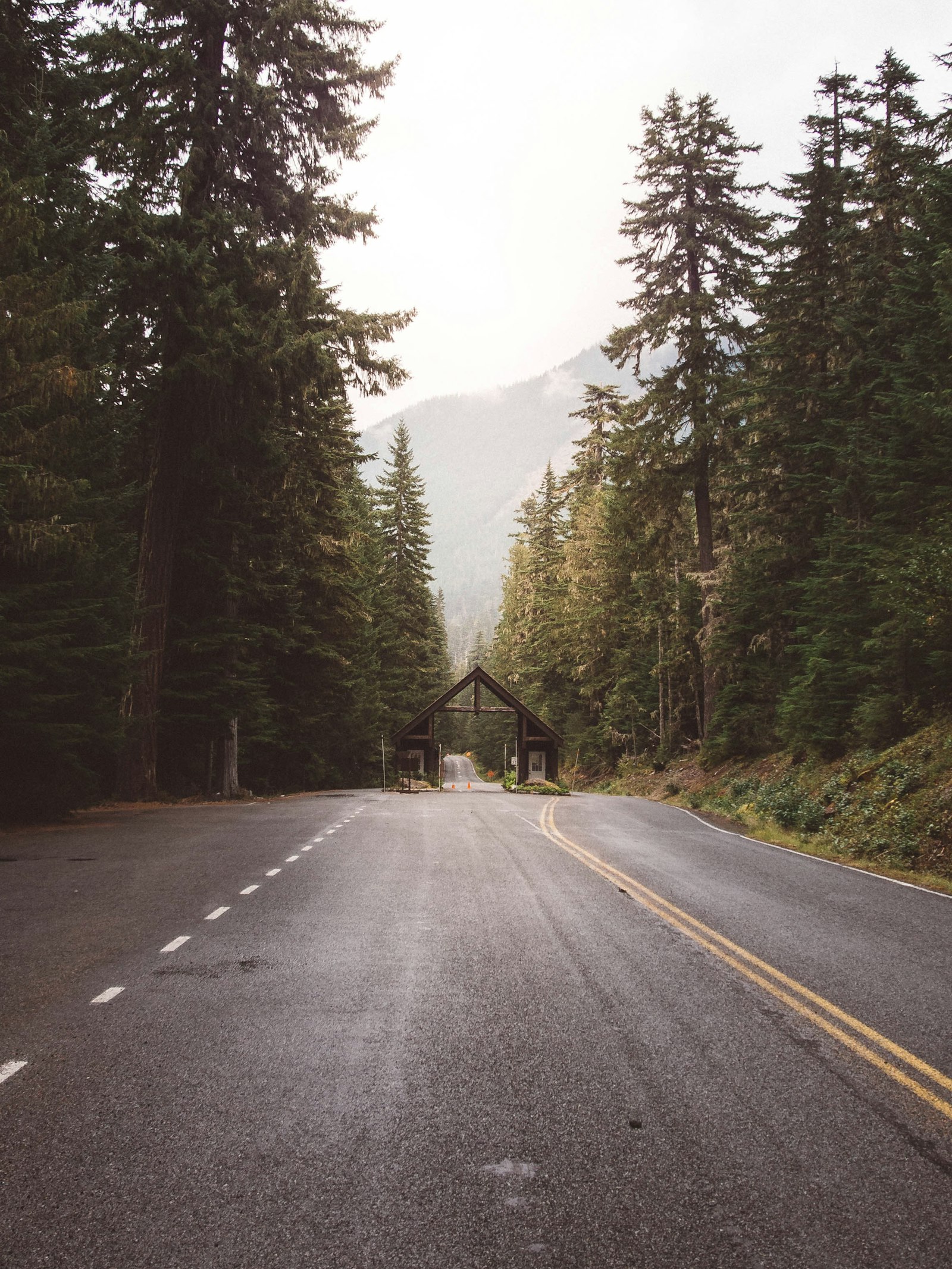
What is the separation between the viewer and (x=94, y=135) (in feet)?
53.3

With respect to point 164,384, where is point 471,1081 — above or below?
below

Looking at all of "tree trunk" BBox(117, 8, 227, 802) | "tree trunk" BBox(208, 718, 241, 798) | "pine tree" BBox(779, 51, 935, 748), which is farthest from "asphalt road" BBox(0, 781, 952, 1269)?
"tree trunk" BBox(208, 718, 241, 798)

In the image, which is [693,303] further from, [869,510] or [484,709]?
[484,709]

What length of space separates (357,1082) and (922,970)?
4.40 metres

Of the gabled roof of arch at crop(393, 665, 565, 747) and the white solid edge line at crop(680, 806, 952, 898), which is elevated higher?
the gabled roof of arch at crop(393, 665, 565, 747)

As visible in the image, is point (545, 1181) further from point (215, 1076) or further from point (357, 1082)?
point (215, 1076)

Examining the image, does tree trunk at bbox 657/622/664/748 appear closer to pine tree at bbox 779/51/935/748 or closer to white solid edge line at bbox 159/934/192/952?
pine tree at bbox 779/51/935/748

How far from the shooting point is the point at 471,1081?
3.88 meters

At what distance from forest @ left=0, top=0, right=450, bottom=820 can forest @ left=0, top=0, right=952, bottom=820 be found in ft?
0.26

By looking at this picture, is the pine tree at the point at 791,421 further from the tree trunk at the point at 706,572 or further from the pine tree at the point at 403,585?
the pine tree at the point at 403,585

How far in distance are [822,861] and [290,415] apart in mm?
17120

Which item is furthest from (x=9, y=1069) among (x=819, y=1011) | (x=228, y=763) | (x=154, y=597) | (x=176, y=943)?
(x=228, y=763)

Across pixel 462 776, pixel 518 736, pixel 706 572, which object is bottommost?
pixel 462 776

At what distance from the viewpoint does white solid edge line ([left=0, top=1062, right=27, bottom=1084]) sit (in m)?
3.84
